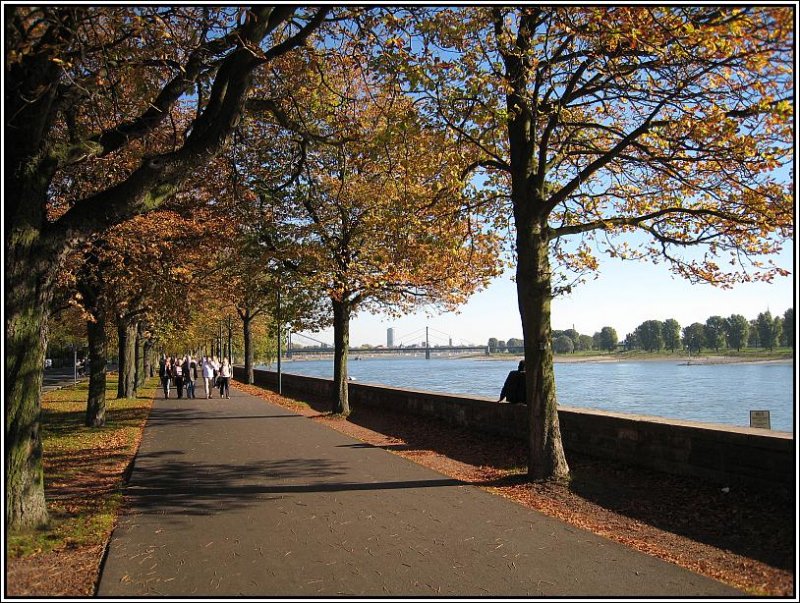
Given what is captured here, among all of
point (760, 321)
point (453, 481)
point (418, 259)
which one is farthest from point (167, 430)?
point (760, 321)

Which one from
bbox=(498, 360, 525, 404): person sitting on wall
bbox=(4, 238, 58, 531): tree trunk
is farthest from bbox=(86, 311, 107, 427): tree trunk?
bbox=(498, 360, 525, 404): person sitting on wall

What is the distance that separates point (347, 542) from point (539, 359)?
4090mm

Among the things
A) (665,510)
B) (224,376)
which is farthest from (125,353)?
(665,510)

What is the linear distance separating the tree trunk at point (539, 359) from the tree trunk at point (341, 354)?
10511 mm

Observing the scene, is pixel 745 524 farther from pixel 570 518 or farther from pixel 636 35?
pixel 636 35

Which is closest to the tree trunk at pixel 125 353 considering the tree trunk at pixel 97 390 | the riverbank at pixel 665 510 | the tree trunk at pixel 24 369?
the tree trunk at pixel 97 390

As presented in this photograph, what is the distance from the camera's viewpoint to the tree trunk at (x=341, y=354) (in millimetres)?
18828

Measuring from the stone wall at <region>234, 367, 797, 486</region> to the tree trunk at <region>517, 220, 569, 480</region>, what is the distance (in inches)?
45.1

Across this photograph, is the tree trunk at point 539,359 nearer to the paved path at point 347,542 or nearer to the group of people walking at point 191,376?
the paved path at point 347,542

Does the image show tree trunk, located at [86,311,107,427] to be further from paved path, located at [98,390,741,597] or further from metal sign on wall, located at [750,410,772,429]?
metal sign on wall, located at [750,410,772,429]

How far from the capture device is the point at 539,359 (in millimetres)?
8781

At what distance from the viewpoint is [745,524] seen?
6418 millimetres

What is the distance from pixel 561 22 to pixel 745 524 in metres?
6.21

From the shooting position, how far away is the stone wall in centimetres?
698
